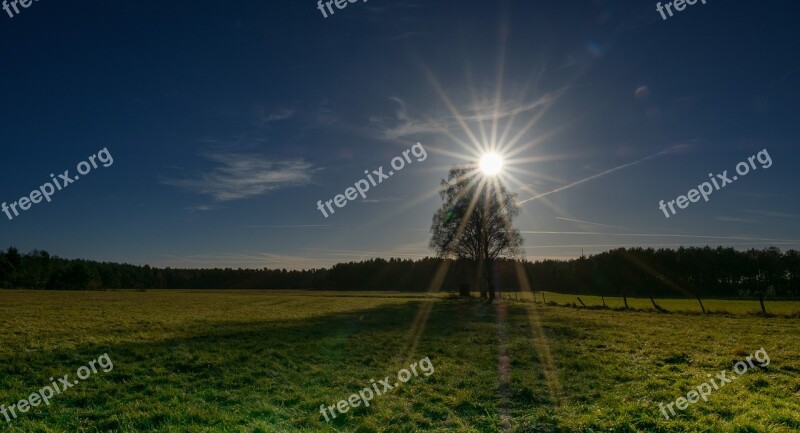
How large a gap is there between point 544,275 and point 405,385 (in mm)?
126501

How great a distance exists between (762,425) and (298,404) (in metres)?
9.32

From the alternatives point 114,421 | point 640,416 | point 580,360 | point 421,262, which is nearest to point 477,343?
point 580,360

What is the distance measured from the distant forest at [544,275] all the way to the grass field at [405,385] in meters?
39.9

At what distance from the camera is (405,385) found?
11641mm

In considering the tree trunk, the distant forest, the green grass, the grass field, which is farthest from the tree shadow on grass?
the distant forest

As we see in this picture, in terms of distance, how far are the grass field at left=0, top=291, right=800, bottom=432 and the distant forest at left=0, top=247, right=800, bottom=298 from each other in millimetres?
39919

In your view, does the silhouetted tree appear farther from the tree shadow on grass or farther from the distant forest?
the tree shadow on grass

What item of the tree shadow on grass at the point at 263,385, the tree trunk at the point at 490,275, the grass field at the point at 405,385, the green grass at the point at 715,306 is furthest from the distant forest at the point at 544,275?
the tree shadow on grass at the point at 263,385

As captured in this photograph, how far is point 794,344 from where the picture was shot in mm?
17406

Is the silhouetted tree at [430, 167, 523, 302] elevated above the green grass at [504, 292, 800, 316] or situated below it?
above

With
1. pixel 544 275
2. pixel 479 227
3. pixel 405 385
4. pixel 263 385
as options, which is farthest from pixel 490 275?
pixel 544 275

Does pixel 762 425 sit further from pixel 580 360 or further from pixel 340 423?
pixel 340 423

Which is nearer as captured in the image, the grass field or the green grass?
the grass field

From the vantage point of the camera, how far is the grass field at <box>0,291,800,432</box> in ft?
28.2
